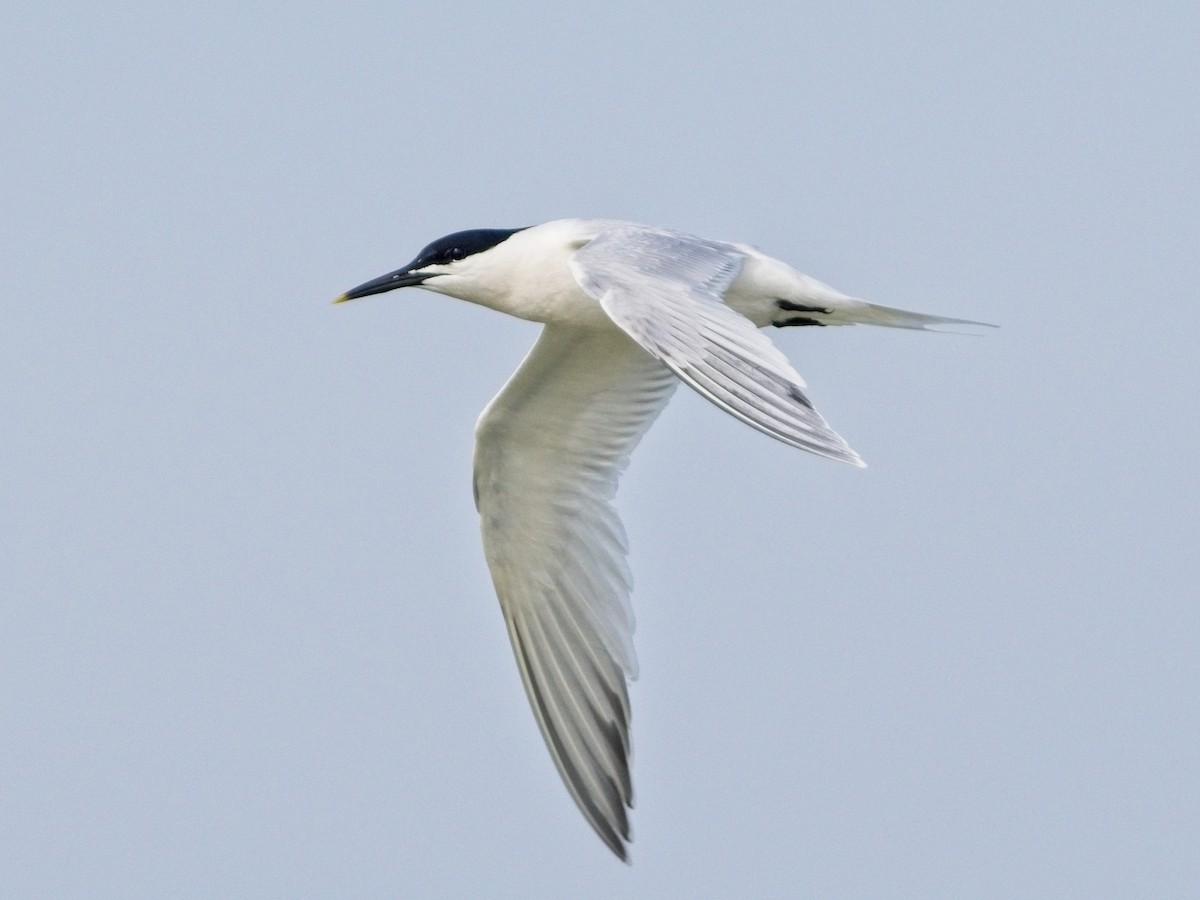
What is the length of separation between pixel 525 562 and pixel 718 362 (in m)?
3.58

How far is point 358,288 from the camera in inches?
416

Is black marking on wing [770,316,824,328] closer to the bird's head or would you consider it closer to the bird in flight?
the bird in flight

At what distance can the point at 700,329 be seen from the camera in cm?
818

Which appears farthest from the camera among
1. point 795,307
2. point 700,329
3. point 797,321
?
point 797,321

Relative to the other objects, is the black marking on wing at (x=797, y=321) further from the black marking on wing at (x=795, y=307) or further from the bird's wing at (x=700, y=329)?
the bird's wing at (x=700, y=329)

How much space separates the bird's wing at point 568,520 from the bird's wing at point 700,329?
1.64 metres

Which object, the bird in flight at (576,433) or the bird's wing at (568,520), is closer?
the bird in flight at (576,433)

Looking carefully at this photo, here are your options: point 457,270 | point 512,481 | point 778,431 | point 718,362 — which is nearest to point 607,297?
point 718,362

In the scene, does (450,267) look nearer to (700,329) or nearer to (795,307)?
(795,307)

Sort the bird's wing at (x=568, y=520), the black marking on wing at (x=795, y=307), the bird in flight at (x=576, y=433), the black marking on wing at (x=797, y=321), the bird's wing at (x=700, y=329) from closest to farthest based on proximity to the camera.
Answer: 1. the bird's wing at (x=700, y=329)
2. the bird in flight at (x=576, y=433)
3. the black marking on wing at (x=795, y=307)
4. the black marking on wing at (x=797, y=321)
5. the bird's wing at (x=568, y=520)

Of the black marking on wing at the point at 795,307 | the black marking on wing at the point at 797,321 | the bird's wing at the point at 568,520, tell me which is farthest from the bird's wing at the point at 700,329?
the bird's wing at the point at 568,520

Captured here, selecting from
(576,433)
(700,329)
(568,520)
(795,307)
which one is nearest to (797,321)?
(795,307)

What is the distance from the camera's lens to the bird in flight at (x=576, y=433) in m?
9.95

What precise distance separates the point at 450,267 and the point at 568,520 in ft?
5.57
